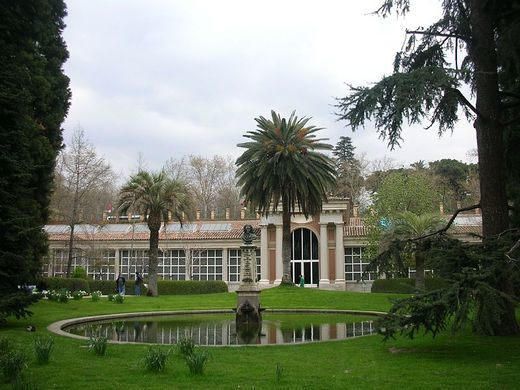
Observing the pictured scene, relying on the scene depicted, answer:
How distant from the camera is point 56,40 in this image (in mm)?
23906

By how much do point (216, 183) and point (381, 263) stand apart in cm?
5256

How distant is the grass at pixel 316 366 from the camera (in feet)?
25.6

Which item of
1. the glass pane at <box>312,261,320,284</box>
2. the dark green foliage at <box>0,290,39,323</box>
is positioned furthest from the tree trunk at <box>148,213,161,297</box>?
the dark green foliage at <box>0,290,39,323</box>

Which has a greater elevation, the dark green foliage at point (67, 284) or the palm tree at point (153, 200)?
the palm tree at point (153, 200)

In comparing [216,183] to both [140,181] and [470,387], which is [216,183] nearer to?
[140,181]

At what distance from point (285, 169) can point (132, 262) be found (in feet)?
76.1

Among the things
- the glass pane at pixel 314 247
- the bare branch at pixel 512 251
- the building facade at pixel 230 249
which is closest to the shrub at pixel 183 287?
the building facade at pixel 230 249

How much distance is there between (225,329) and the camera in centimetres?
1631

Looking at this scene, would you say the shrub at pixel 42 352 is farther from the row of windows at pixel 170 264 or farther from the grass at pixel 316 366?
the row of windows at pixel 170 264

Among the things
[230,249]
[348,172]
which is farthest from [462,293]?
[348,172]

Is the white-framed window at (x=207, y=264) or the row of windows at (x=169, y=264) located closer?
the row of windows at (x=169, y=264)

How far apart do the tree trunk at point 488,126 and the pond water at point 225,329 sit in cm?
471

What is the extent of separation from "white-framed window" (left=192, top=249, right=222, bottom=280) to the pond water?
28417 mm

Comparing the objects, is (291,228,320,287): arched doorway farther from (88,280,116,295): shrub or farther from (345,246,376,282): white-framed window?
(88,280,116,295): shrub
